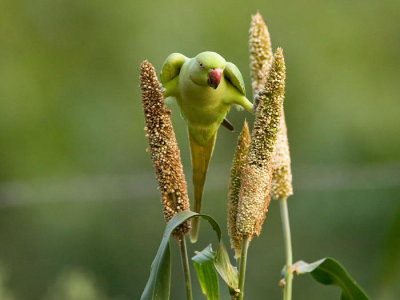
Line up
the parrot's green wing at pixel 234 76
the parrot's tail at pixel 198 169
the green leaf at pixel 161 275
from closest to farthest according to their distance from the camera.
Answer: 1. the green leaf at pixel 161 275
2. the parrot's tail at pixel 198 169
3. the parrot's green wing at pixel 234 76

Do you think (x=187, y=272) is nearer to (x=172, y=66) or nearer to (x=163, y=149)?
(x=163, y=149)

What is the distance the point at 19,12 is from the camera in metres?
17.8

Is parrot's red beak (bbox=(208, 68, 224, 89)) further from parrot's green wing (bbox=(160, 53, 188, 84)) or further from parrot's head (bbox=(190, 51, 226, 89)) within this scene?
parrot's green wing (bbox=(160, 53, 188, 84))

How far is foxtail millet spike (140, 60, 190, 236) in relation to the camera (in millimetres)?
1980

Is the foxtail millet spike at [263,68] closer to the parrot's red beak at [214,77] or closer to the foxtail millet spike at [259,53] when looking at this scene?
the foxtail millet spike at [259,53]

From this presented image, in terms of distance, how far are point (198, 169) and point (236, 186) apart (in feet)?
0.93

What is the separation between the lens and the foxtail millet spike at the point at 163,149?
6.50ft

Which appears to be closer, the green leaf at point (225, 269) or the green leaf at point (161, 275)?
the green leaf at point (161, 275)

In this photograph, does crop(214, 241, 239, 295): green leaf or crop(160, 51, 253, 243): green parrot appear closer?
crop(214, 241, 239, 295): green leaf

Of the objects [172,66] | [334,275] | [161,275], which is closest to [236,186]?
[161,275]

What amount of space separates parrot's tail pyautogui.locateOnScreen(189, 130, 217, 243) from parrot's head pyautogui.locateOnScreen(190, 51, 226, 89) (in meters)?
0.19

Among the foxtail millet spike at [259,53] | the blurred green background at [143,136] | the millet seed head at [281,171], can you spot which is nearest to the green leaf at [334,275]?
the millet seed head at [281,171]

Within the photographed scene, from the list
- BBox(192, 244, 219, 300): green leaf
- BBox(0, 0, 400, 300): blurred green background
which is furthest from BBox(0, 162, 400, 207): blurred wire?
BBox(192, 244, 219, 300): green leaf

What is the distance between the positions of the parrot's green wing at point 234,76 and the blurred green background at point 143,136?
611 cm
